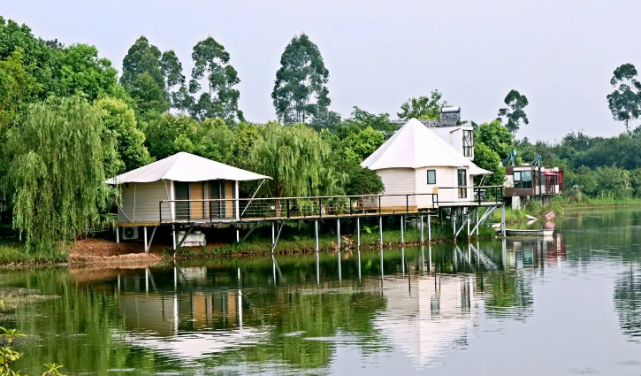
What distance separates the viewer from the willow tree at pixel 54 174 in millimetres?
38500

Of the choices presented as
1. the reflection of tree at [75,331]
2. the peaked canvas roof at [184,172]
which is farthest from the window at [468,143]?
the reflection of tree at [75,331]

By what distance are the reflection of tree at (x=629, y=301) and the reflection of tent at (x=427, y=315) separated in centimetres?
371

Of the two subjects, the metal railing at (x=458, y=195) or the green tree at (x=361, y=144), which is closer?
the metal railing at (x=458, y=195)

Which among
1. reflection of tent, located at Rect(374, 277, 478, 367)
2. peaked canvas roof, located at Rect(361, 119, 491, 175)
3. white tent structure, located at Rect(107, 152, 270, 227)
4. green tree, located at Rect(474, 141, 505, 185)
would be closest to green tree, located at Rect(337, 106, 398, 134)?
green tree, located at Rect(474, 141, 505, 185)

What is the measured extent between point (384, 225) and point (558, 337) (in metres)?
28.5

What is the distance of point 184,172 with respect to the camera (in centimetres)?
4256

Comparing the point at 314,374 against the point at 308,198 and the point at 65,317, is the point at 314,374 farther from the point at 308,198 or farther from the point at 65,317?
the point at 308,198

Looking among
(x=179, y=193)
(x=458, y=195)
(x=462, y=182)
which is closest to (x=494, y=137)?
(x=462, y=182)

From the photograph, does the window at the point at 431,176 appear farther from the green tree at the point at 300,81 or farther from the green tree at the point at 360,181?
the green tree at the point at 300,81

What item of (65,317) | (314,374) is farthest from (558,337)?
(65,317)

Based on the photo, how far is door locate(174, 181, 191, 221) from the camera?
42.5 meters

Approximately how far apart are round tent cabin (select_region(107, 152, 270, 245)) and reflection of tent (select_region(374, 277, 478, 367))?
1185cm

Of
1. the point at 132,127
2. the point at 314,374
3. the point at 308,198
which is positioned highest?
the point at 132,127

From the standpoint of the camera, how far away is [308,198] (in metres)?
45.1
